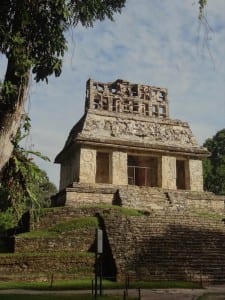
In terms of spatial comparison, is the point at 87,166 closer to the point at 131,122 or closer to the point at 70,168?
the point at 70,168

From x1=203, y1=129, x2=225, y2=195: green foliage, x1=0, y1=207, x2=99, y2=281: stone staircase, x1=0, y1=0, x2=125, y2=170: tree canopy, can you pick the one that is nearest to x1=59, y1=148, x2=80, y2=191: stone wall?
x1=0, y1=207, x2=99, y2=281: stone staircase

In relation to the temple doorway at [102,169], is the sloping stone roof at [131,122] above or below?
above

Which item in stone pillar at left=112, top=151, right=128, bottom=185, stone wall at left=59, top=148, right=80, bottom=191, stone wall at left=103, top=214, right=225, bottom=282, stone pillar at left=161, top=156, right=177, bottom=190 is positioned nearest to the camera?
stone wall at left=103, top=214, right=225, bottom=282

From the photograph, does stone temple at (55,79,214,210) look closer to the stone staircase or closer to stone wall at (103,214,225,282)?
stone wall at (103,214,225,282)

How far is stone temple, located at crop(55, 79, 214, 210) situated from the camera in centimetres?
1981

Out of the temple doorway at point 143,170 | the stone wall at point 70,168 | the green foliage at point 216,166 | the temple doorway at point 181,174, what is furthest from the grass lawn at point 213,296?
the green foliage at point 216,166

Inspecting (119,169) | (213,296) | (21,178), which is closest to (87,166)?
(119,169)

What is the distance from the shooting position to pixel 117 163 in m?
20.0

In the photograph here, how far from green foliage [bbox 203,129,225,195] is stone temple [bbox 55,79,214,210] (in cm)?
1357

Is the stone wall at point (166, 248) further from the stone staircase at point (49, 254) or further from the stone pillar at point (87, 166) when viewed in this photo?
the stone pillar at point (87, 166)

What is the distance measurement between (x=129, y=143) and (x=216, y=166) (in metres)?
20.4

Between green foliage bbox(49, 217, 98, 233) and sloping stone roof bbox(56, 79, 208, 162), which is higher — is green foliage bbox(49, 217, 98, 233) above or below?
below

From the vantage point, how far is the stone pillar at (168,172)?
A: 20703mm

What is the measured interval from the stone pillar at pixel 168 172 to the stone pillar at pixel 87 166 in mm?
3632
